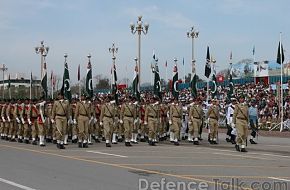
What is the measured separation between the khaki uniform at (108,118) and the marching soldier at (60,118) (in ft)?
5.70

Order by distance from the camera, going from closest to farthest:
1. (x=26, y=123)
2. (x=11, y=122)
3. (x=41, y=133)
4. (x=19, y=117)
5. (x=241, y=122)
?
1. (x=241, y=122)
2. (x=41, y=133)
3. (x=26, y=123)
4. (x=19, y=117)
5. (x=11, y=122)

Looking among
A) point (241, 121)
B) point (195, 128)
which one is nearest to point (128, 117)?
point (195, 128)

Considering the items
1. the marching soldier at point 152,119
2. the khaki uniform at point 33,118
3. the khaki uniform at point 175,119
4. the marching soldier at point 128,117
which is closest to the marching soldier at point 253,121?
the khaki uniform at point 175,119

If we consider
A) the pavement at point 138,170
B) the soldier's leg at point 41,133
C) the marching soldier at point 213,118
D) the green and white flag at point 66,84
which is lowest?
the pavement at point 138,170

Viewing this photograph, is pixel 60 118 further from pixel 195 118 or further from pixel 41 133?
pixel 195 118

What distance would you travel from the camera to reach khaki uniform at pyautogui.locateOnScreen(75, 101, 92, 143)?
19.4 m

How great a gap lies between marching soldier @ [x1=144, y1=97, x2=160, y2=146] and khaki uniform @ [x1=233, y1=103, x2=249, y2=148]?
408 cm

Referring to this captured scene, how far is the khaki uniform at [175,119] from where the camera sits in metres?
Result: 21.5

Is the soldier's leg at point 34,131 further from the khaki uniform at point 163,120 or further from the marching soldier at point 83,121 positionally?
the khaki uniform at point 163,120

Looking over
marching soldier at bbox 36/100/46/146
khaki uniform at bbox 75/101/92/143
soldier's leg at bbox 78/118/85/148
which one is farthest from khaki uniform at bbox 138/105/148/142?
marching soldier at bbox 36/100/46/146

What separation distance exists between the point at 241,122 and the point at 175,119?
4156 millimetres

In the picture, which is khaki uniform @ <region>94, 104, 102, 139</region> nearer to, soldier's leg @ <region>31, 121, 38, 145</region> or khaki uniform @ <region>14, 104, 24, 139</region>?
soldier's leg @ <region>31, 121, 38, 145</region>

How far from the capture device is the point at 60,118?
62.1 feet

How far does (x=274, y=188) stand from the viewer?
382 inches
